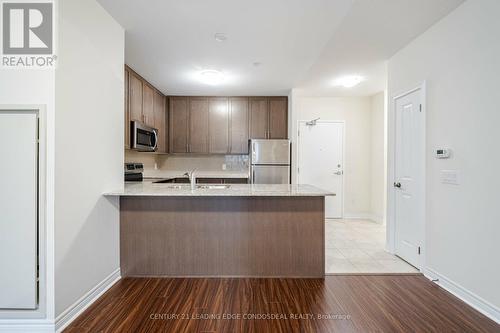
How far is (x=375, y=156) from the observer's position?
5137 millimetres

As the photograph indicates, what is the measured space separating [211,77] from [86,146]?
7.35ft

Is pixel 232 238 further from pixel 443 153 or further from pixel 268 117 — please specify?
pixel 268 117

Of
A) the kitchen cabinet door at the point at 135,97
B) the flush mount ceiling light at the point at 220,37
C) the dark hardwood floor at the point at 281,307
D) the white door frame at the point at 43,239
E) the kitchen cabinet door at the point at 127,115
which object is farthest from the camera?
the kitchen cabinet door at the point at 135,97

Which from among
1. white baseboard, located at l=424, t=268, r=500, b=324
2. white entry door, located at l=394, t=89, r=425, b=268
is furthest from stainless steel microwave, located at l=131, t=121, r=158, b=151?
white baseboard, located at l=424, t=268, r=500, b=324

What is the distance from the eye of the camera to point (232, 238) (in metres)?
2.63

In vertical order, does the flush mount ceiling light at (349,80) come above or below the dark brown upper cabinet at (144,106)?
above

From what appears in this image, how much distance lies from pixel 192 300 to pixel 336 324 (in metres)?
1.17

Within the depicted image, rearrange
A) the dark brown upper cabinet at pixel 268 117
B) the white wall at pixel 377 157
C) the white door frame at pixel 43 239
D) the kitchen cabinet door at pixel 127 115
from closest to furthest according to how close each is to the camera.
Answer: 1. the white door frame at pixel 43 239
2. the kitchen cabinet door at pixel 127 115
3. the white wall at pixel 377 157
4. the dark brown upper cabinet at pixel 268 117

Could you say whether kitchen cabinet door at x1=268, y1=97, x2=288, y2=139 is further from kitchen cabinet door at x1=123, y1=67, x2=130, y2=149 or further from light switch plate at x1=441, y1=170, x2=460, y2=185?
light switch plate at x1=441, y1=170, x2=460, y2=185

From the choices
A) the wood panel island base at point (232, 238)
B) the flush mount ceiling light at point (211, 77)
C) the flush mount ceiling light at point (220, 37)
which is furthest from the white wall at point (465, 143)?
the flush mount ceiling light at point (211, 77)

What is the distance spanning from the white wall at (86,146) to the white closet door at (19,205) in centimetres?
17

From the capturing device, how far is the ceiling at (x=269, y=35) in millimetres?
2193

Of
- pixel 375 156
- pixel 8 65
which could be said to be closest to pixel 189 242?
pixel 8 65

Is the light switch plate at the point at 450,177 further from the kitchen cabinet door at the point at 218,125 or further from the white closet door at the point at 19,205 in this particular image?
the kitchen cabinet door at the point at 218,125
